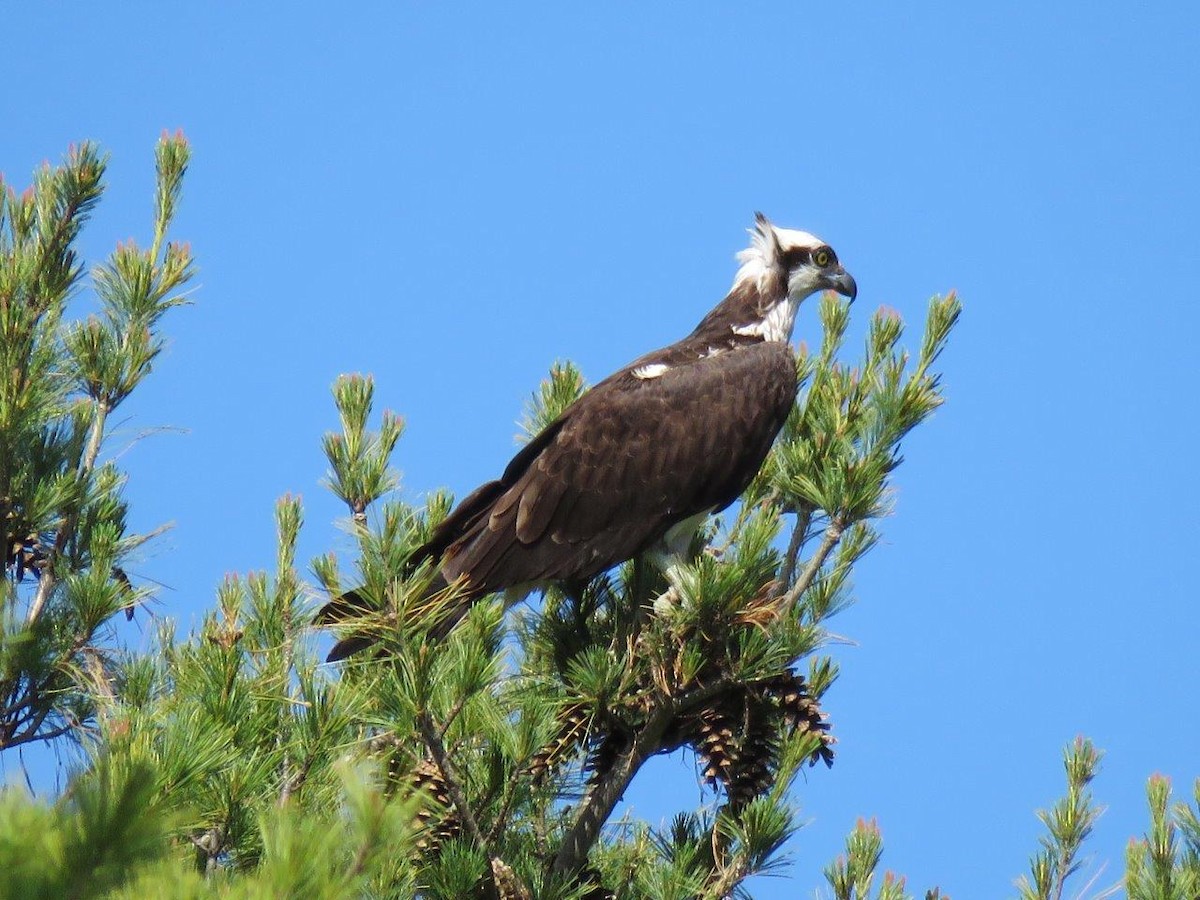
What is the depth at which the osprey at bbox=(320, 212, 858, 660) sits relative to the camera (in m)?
6.74

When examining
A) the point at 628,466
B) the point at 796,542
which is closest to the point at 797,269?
the point at 628,466

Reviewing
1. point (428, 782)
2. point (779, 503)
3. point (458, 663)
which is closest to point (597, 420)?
point (779, 503)

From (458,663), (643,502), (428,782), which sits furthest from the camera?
(643,502)

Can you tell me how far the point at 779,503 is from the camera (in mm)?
6516

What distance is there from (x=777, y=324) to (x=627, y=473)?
4.83 ft

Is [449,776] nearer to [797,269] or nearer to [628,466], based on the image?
[628,466]

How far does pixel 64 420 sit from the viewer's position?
6.28 m

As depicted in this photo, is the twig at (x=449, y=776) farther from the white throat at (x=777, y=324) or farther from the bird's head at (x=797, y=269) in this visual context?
the bird's head at (x=797, y=269)

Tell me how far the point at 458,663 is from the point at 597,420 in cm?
273

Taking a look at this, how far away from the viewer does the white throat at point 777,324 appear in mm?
7836

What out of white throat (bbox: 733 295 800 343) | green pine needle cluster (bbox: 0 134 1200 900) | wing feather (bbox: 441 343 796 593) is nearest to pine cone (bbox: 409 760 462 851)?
green pine needle cluster (bbox: 0 134 1200 900)

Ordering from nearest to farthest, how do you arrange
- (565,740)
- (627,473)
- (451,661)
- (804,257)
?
(451,661) < (565,740) < (627,473) < (804,257)

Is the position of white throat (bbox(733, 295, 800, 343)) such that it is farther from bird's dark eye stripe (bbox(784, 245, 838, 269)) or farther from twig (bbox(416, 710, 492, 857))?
twig (bbox(416, 710, 492, 857))

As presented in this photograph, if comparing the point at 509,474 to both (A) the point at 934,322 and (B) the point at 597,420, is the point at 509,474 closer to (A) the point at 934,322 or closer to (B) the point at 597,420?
(B) the point at 597,420
